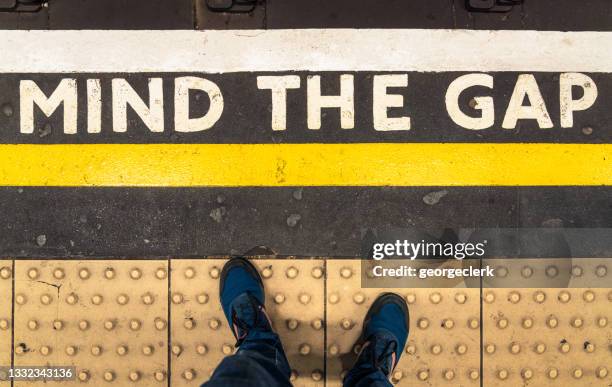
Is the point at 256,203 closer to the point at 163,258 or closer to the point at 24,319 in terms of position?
the point at 163,258

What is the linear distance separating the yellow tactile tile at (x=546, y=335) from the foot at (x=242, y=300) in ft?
4.44

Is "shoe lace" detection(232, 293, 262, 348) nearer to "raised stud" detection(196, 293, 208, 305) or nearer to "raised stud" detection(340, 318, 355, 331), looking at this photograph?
"raised stud" detection(196, 293, 208, 305)

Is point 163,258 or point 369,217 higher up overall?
point 369,217

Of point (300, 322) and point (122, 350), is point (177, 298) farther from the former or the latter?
point (300, 322)

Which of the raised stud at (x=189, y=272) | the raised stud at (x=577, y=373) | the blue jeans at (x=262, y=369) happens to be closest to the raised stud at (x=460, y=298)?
the blue jeans at (x=262, y=369)

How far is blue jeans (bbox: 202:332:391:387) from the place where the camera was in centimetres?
219

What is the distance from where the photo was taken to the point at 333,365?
9.25ft

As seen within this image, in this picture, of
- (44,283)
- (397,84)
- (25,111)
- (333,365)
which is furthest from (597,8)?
(44,283)

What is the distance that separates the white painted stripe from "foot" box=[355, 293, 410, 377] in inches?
54.9

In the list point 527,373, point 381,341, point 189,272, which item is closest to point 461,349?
point 527,373

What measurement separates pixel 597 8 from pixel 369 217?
6.05ft

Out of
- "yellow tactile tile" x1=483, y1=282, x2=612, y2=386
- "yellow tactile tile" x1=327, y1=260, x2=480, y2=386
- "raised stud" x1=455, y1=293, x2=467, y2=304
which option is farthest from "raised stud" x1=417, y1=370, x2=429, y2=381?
"raised stud" x1=455, y1=293, x2=467, y2=304

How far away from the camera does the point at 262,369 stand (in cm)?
230

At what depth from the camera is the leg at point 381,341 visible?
2.54 metres
